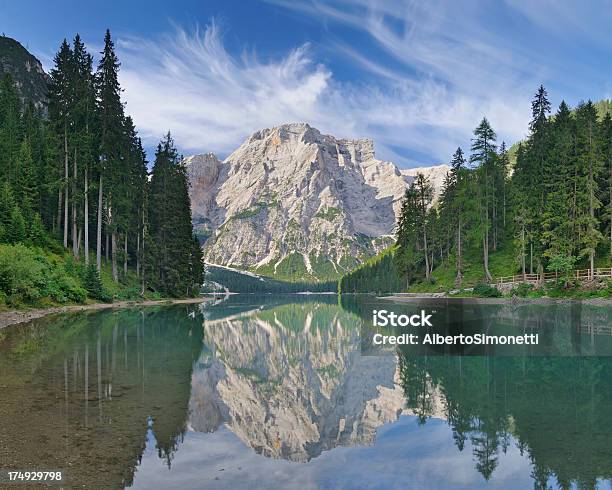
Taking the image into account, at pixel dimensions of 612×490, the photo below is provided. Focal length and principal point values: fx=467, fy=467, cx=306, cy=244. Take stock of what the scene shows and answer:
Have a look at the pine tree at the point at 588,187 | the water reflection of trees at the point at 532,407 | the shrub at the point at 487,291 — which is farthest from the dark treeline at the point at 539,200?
the water reflection of trees at the point at 532,407

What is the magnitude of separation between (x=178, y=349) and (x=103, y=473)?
1614 cm

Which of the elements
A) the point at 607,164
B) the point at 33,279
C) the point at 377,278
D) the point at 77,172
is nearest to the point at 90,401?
the point at 33,279

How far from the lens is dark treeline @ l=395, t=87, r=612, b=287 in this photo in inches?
2194

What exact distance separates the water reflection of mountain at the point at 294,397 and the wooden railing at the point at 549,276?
131ft

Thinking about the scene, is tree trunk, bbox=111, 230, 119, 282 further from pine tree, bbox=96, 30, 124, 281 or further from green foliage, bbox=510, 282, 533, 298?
green foliage, bbox=510, 282, 533, 298

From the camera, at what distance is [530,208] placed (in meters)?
62.9

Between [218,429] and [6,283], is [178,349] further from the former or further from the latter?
[6,283]

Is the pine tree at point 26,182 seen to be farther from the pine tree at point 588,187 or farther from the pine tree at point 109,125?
the pine tree at point 588,187

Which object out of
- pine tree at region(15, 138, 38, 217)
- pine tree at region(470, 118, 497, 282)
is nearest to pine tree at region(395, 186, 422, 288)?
pine tree at region(470, 118, 497, 282)

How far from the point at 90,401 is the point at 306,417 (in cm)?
563

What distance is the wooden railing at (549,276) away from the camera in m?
51.9

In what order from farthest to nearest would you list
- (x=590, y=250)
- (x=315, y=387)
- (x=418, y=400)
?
(x=590, y=250) < (x=315, y=387) < (x=418, y=400)

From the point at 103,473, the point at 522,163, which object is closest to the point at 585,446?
the point at 103,473

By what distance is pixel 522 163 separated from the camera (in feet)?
266
